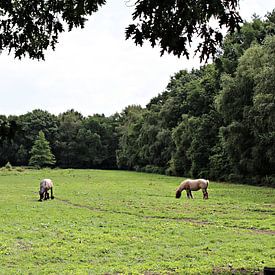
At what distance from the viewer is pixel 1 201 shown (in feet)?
81.1

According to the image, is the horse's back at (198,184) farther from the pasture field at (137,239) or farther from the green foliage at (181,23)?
the green foliage at (181,23)

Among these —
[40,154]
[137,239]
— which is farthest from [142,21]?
[40,154]

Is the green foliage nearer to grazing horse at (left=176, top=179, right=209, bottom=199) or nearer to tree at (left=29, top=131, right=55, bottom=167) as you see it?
grazing horse at (left=176, top=179, right=209, bottom=199)

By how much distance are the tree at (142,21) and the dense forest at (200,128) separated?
23.0 inches

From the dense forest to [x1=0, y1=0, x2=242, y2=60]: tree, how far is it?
0.58 m

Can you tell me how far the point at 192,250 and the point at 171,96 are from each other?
60.6 m

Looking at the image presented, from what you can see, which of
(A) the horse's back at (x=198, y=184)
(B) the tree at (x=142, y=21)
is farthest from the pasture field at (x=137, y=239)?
(B) the tree at (x=142, y=21)

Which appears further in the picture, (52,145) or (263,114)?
(52,145)

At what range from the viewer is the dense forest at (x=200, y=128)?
32938mm

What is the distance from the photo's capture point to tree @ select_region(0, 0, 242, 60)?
4.97 metres

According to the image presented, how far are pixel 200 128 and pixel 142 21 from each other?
47.2 metres

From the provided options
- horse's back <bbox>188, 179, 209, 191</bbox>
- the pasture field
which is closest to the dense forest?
the pasture field

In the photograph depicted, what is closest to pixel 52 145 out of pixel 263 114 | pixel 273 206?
pixel 263 114

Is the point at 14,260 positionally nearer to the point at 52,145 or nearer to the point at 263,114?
the point at 263,114
